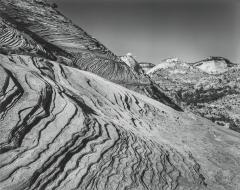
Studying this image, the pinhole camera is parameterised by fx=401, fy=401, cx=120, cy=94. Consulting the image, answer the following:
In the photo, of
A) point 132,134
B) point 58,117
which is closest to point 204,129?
point 132,134

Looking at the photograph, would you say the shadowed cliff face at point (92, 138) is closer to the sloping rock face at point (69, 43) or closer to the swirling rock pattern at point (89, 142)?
the swirling rock pattern at point (89, 142)

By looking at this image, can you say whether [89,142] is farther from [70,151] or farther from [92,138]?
[70,151]

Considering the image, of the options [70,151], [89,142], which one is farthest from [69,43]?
[70,151]

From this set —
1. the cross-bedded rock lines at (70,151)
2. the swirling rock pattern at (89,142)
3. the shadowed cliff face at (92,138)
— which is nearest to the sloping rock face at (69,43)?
the shadowed cliff face at (92,138)

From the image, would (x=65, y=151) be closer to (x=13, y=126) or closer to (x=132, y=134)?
(x=13, y=126)

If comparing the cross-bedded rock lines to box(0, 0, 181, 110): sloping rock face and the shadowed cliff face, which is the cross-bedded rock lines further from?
box(0, 0, 181, 110): sloping rock face
